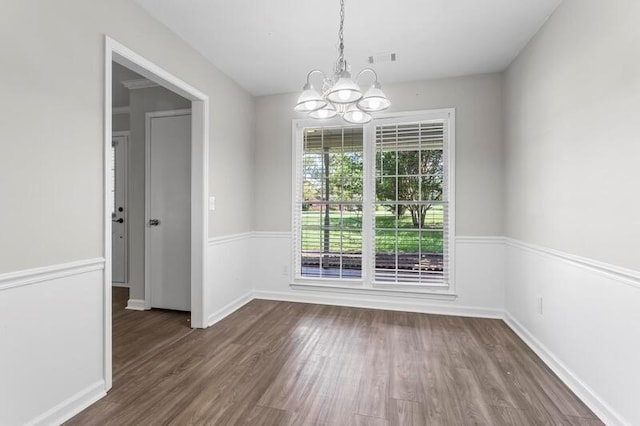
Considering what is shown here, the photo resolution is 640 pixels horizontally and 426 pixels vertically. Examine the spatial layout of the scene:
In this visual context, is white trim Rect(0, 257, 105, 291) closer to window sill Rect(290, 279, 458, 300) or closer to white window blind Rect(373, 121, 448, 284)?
window sill Rect(290, 279, 458, 300)

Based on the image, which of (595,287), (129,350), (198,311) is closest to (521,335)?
(595,287)

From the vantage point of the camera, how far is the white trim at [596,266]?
1651 millimetres

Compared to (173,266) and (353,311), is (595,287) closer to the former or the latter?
(353,311)

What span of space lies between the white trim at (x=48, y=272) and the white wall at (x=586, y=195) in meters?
3.04

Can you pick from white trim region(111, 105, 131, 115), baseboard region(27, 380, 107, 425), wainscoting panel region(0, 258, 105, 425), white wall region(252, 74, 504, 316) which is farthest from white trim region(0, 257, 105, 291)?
white trim region(111, 105, 131, 115)

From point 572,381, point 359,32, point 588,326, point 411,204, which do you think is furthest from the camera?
point 411,204

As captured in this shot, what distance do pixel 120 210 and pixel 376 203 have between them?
384 centimetres

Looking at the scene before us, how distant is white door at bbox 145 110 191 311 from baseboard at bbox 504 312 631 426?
136 inches

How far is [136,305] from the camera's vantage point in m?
3.81

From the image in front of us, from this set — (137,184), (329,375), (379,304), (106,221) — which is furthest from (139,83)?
(379,304)

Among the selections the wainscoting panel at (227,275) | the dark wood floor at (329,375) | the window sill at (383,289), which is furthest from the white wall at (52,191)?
the window sill at (383,289)

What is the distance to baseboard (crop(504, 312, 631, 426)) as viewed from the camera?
1.80 meters

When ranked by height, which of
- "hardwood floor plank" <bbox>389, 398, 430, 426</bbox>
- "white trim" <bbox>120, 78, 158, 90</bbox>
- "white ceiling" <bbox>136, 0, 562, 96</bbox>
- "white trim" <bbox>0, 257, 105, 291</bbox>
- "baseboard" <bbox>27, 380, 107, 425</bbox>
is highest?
"white ceiling" <bbox>136, 0, 562, 96</bbox>

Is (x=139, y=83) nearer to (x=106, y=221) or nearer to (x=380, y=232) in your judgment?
(x=106, y=221)
